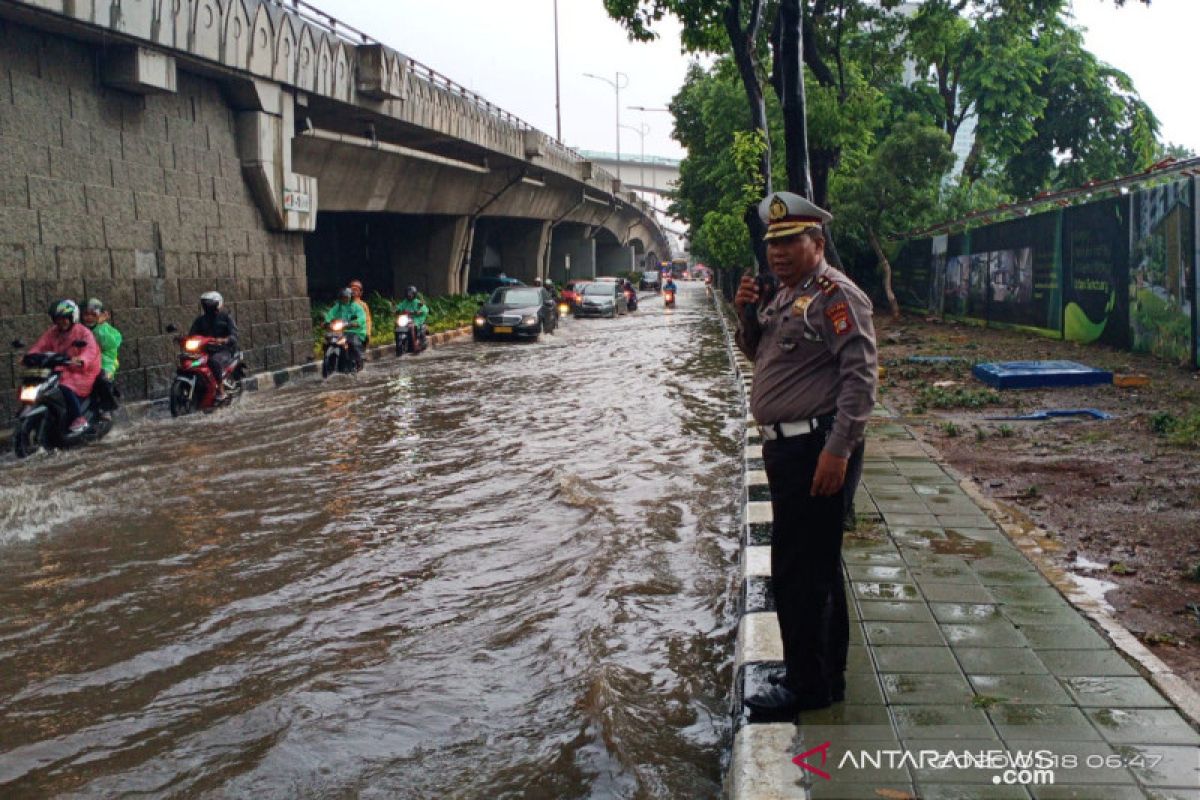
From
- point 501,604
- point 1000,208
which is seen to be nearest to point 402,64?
point 1000,208

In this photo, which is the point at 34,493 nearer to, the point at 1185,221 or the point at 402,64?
the point at 1185,221

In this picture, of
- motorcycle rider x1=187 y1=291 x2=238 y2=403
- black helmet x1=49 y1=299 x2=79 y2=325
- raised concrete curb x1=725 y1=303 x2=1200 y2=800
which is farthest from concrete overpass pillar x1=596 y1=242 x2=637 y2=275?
raised concrete curb x1=725 y1=303 x2=1200 y2=800

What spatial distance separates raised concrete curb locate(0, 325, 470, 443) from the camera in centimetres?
1218

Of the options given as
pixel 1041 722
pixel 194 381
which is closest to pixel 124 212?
pixel 194 381

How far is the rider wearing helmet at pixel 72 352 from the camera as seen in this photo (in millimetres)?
9742

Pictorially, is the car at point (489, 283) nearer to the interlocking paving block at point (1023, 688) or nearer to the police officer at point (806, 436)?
the police officer at point (806, 436)

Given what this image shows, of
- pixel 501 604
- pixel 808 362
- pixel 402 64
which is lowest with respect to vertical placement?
pixel 501 604

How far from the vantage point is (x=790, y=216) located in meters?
3.66

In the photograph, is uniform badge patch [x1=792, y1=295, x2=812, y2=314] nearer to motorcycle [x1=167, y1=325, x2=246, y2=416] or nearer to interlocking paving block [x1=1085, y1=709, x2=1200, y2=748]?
interlocking paving block [x1=1085, y1=709, x2=1200, y2=748]

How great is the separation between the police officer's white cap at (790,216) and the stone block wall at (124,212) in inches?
373

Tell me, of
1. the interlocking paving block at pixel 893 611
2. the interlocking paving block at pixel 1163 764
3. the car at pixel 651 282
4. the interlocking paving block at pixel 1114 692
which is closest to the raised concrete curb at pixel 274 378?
the interlocking paving block at pixel 893 611

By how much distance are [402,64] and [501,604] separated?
17.3 m

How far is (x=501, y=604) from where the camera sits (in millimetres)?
5445

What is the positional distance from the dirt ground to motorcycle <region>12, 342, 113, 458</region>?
8084 millimetres
